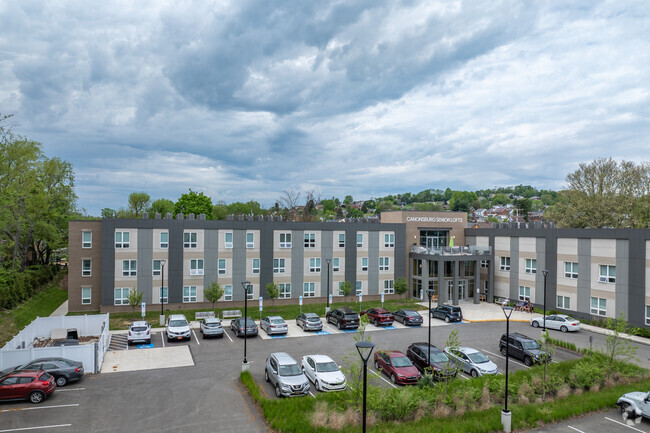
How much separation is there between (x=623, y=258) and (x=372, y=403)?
1219 inches

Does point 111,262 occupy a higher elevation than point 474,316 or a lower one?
higher

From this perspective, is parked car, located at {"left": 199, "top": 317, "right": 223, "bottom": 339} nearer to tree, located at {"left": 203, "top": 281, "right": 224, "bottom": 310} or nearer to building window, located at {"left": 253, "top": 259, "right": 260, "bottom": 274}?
tree, located at {"left": 203, "top": 281, "right": 224, "bottom": 310}

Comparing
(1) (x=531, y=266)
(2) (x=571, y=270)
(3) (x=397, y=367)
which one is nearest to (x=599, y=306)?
(2) (x=571, y=270)

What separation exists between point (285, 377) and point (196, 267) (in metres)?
24.5

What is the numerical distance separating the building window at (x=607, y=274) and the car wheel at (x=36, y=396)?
4262 cm

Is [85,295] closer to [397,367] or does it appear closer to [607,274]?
[397,367]

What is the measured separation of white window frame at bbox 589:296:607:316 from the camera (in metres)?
36.5

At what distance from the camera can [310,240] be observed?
45.4 meters

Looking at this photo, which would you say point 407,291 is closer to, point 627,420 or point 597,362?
point 597,362

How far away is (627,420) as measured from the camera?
17266 millimetres

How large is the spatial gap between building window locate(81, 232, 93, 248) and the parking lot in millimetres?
13893

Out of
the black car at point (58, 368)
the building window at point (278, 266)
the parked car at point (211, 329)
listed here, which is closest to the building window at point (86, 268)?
the parked car at point (211, 329)

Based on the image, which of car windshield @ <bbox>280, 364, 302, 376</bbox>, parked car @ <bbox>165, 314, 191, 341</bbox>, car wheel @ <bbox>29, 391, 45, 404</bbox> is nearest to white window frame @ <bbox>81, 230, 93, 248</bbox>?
parked car @ <bbox>165, 314, 191, 341</bbox>

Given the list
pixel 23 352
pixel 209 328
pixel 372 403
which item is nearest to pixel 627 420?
pixel 372 403
